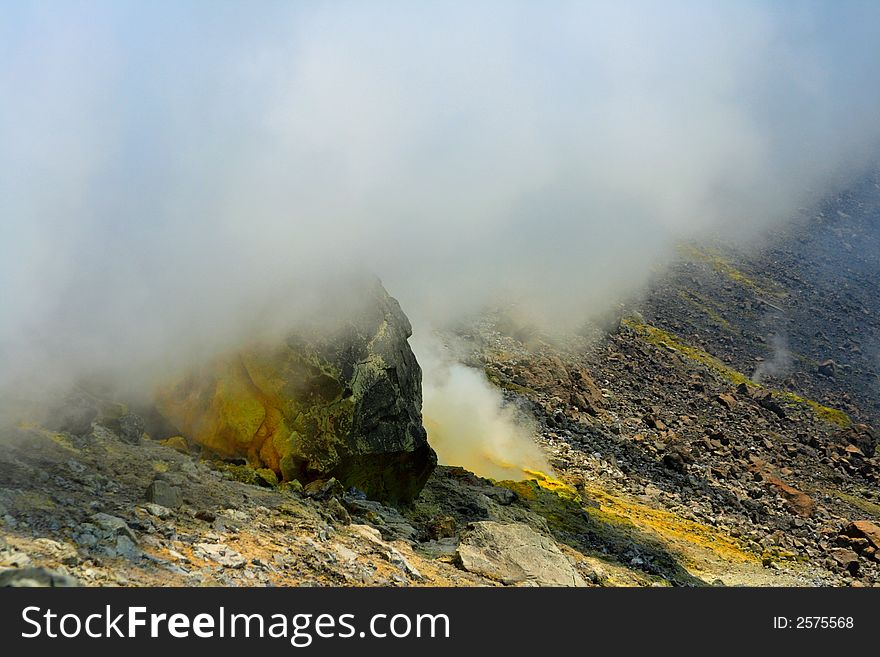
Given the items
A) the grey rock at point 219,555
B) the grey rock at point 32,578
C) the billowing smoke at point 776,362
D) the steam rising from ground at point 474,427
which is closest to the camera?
the grey rock at point 32,578

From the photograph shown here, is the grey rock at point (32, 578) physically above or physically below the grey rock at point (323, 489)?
below

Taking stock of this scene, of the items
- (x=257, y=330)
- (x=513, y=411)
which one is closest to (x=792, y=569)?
(x=513, y=411)

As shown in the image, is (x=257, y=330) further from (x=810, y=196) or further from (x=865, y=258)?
(x=810, y=196)

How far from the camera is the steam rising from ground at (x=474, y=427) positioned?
30.4 m

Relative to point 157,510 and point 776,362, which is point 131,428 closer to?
point 157,510

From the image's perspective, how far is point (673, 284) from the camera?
8981 cm

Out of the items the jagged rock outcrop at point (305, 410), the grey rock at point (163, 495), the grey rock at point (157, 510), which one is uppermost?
the jagged rock outcrop at point (305, 410)

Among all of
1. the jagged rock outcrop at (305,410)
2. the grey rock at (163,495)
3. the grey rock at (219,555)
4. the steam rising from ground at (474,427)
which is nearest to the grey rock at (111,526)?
the grey rock at (219,555)

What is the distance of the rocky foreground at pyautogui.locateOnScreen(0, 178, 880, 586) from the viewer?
9.88 m

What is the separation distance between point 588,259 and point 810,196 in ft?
273

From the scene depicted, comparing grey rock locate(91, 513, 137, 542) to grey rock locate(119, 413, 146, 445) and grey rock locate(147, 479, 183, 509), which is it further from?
grey rock locate(119, 413, 146, 445)

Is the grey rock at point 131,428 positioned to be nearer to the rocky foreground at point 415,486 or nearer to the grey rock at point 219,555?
the rocky foreground at point 415,486

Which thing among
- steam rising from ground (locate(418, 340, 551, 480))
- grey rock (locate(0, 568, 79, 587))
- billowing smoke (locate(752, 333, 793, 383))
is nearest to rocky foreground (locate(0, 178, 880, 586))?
grey rock (locate(0, 568, 79, 587))

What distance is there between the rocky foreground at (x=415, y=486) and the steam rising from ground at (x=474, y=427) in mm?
1114
